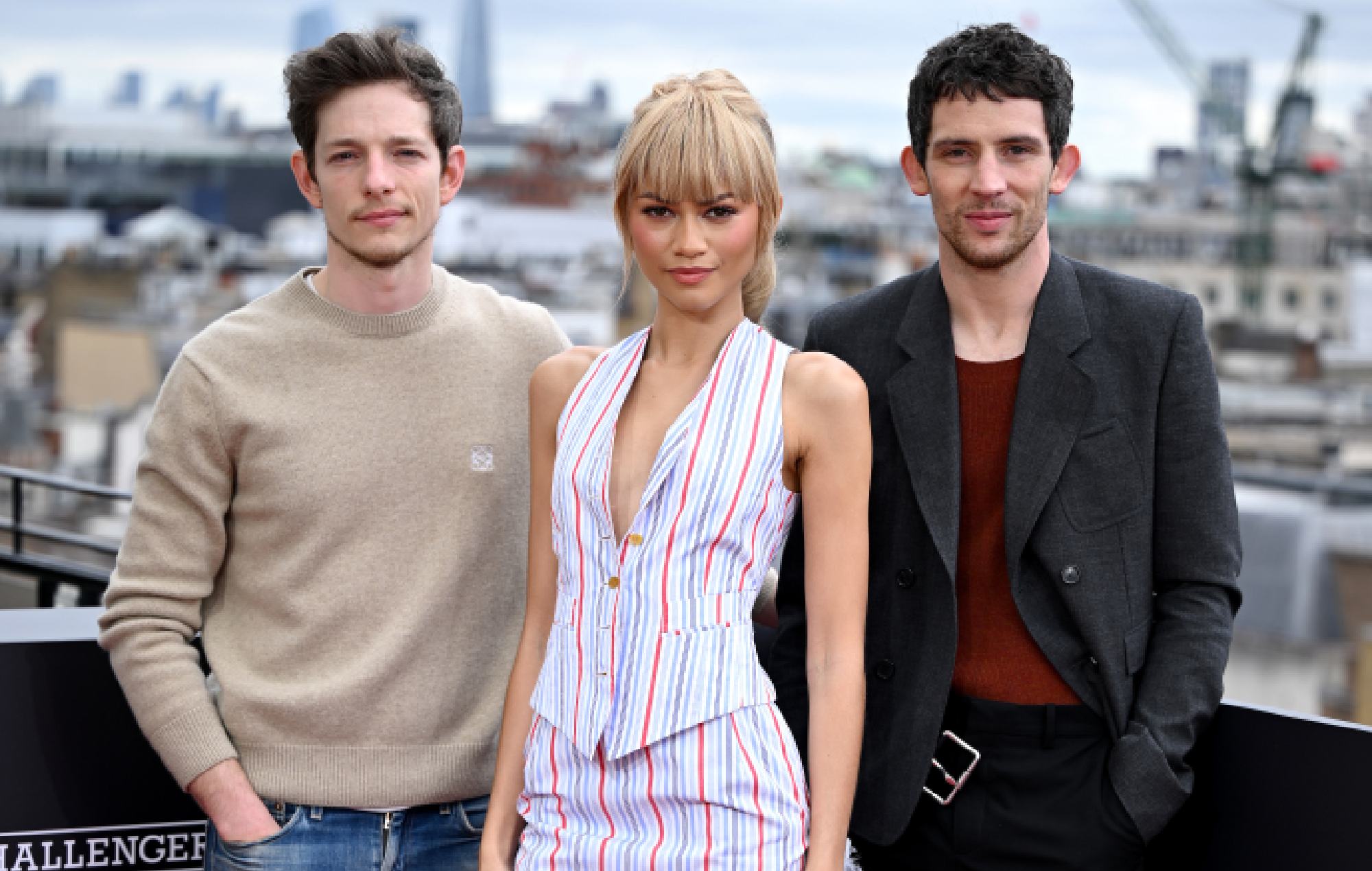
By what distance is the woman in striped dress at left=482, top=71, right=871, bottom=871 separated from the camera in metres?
2.80

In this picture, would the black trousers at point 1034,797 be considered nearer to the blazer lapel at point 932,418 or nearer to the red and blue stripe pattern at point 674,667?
the blazer lapel at point 932,418

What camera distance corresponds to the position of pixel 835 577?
9.45 feet

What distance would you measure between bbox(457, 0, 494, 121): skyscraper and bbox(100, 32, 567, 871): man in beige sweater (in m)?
172

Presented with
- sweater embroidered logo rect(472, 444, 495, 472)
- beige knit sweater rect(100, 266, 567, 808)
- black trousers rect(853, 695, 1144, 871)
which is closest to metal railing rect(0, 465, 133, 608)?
beige knit sweater rect(100, 266, 567, 808)

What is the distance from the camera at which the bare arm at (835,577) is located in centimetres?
287

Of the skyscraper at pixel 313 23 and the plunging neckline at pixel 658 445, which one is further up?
the skyscraper at pixel 313 23

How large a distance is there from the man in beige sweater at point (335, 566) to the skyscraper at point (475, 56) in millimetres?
171580

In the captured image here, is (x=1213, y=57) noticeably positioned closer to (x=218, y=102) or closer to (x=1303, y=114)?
(x=1303, y=114)

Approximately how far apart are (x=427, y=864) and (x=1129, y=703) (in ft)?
4.99

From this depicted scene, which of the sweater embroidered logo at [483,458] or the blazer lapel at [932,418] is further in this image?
the sweater embroidered logo at [483,458]

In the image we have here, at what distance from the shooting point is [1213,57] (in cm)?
12900

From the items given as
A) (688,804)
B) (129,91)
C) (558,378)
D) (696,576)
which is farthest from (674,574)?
(129,91)

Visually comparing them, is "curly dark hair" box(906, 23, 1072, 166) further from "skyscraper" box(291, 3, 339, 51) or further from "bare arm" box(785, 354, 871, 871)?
"skyscraper" box(291, 3, 339, 51)

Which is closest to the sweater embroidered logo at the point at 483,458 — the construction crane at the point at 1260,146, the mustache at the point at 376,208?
the mustache at the point at 376,208
